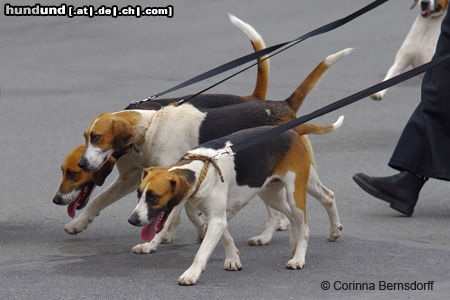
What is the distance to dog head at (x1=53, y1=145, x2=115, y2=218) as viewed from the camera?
6.32 metres

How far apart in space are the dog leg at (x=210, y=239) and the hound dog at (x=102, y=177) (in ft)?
2.50

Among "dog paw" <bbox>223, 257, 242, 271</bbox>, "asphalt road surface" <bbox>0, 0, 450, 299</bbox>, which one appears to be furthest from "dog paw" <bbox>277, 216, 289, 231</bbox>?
"dog paw" <bbox>223, 257, 242, 271</bbox>

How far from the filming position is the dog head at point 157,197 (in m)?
5.27

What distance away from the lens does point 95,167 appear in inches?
238

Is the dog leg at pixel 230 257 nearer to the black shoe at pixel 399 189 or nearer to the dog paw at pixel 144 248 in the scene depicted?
the dog paw at pixel 144 248

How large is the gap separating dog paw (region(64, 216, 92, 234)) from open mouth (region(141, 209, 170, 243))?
4.62 feet

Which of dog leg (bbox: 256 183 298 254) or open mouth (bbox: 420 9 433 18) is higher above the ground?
open mouth (bbox: 420 9 433 18)

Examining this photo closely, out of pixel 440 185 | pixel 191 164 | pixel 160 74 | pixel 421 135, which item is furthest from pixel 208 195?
pixel 160 74

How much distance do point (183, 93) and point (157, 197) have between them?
6136mm

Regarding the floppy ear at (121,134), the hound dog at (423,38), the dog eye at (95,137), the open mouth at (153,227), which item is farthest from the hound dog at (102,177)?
the hound dog at (423,38)

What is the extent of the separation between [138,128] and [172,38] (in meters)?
7.95

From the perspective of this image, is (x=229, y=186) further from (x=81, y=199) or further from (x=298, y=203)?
(x=81, y=199)

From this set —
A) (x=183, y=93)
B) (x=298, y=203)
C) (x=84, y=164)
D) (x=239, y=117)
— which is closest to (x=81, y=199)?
(x=84, y=164)

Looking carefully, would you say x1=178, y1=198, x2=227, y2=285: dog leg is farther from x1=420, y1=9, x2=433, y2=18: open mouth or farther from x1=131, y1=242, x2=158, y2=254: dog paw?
x1=420, y1=9, x2=433, y2=18: open mouth
